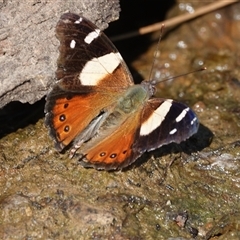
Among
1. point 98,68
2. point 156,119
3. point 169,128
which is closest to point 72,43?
point 98,68

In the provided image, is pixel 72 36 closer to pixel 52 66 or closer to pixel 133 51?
pixel 52 66

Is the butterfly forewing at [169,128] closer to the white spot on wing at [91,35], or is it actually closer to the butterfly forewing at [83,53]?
the butterfly forewing at [83,53]

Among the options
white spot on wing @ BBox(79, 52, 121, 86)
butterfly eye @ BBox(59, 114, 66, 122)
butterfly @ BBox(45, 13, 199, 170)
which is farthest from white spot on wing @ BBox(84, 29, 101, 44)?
butterfly eye @ BBox(59, 114, 66, 122)

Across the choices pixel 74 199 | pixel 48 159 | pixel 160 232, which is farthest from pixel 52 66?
pixel 160 232

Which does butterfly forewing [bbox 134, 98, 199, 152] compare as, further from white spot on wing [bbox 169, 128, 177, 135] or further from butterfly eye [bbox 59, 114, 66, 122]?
butterfly eye [bbox 59, 114, 66, 122]

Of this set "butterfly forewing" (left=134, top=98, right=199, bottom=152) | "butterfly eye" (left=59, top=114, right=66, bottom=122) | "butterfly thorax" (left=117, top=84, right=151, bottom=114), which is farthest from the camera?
"butterfly thorax" (left=117, top=84, right=151, bottom=114)

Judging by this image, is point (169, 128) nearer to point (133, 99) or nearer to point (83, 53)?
point (133, 99)
